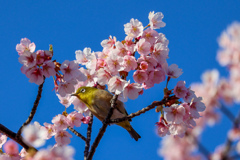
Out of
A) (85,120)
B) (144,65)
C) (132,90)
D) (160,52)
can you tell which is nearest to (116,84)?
(132,90)

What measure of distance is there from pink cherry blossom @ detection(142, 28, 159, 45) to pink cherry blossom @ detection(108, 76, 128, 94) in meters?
0.64

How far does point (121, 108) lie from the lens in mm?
5180

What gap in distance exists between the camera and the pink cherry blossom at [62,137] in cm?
464

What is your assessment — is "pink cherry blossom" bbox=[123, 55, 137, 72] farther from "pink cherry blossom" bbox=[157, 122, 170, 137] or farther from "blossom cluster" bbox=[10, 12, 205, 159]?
"pink cherry blossom" bbox=[157, 122, 170, 137]

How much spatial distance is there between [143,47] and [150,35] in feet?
0.97

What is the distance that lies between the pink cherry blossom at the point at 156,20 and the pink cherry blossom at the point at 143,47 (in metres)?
0.49

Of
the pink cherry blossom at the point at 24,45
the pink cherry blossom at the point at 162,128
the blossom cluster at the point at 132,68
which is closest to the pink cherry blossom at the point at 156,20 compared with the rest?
the blossom cluster at the point at 132,68

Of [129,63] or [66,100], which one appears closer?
[129,63]

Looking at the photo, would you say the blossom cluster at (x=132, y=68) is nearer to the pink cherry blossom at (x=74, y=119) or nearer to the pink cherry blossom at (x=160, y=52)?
the pink cherry blossom at (x=160, y=52)

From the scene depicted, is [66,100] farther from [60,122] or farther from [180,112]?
[180,112]

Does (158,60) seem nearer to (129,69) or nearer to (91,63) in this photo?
(129,69)

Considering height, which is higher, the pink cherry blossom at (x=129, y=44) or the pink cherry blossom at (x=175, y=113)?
the pink cherry blossom at (x=129, y=44)

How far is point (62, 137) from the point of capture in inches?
185

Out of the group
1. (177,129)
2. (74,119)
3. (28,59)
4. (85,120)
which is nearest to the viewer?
(28,59)
